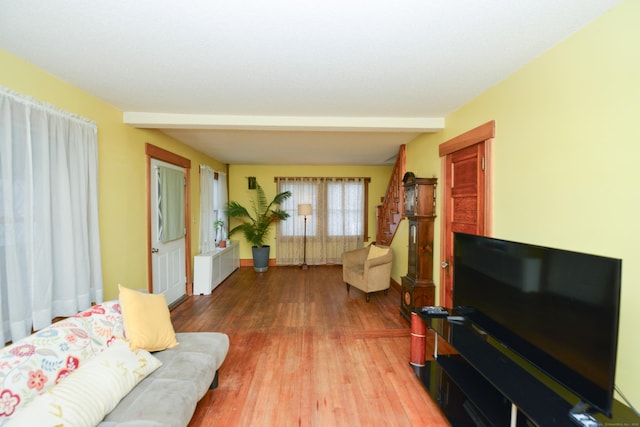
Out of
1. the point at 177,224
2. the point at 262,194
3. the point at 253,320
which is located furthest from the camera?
the point at 262,194

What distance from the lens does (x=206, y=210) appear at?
4.77m

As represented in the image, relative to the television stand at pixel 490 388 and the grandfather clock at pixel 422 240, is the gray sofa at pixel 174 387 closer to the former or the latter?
the television stand at pixel 490 388

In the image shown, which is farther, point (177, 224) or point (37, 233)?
point (177, 224)

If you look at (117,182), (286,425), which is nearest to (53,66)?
(117,182)

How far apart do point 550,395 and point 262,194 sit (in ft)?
Result: 18.1

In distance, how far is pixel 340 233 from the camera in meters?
6.36

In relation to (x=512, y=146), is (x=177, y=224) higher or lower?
lower

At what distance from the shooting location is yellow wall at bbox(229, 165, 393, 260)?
629cm

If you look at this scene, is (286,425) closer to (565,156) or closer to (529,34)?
(565,156)

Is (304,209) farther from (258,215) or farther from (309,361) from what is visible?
(309,361)

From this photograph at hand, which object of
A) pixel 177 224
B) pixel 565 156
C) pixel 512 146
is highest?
pixel 512 146

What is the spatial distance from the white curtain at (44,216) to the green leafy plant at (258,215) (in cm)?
353

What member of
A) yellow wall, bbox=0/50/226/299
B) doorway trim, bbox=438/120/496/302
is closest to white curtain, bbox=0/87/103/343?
yellow wall, bbox=0/50/226/299

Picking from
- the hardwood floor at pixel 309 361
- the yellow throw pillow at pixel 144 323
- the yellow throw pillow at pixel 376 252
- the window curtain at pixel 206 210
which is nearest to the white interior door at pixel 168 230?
the hardwood floor at pixel 309 361
